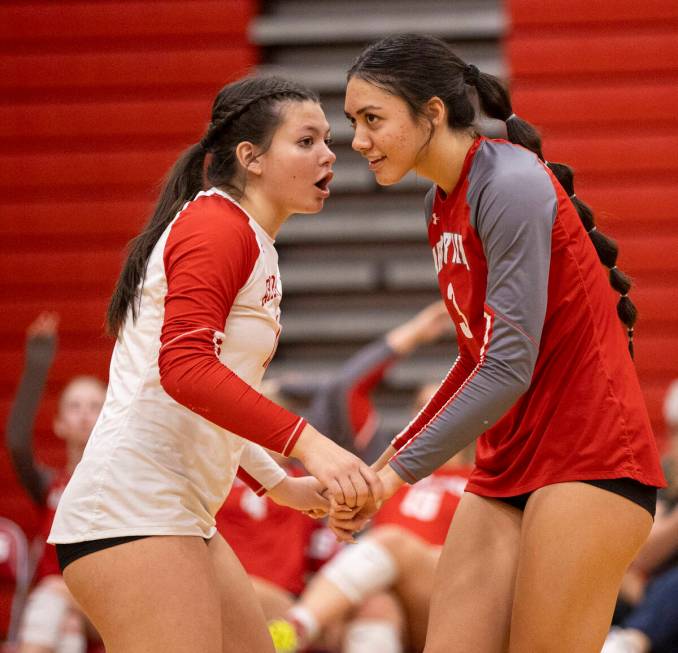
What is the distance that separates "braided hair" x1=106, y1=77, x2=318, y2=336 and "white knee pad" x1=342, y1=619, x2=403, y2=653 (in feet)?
7.33

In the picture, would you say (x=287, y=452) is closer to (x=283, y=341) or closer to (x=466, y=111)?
(x=466, y=111)

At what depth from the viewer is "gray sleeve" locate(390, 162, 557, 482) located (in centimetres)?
223

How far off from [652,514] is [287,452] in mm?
774

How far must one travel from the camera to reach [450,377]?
8.75ft

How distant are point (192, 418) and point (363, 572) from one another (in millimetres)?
2116

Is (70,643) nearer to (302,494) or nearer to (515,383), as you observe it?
(302,494)

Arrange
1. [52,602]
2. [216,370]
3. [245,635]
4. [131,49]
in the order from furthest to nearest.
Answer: [131,49]
[52,602]
[245,635]
[216,370]

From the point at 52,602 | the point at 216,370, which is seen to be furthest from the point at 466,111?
the point at 52,602

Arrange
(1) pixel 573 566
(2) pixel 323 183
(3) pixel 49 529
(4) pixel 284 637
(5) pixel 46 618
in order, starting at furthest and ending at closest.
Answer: (3) pixel 49 529 → (5) pixel 46 618 → (4) pixel 284 637 → (2) pixel 323 183 → (1) pixel 573 566

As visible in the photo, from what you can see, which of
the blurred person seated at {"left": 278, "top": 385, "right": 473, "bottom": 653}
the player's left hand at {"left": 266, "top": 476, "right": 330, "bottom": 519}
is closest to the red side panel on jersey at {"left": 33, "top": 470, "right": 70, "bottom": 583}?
the blurred person seated at {"left": 278, "top": 385, "right": 473, "bottom": 653}

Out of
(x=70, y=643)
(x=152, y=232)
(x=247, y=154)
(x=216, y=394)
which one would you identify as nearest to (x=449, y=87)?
(x=247, y=154)

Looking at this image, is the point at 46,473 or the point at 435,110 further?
the point at 46,473

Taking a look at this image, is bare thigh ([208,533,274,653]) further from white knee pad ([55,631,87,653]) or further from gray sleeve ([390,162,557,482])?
white knee pad ([55,631,87,653])

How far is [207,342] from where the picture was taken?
2.15 m
